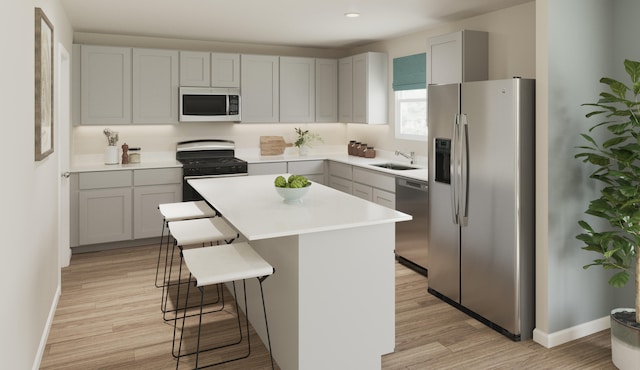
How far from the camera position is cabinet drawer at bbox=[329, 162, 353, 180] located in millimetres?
A: 5715

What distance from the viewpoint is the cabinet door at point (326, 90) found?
645 cm

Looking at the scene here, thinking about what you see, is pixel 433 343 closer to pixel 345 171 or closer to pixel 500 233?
pixel 500 233

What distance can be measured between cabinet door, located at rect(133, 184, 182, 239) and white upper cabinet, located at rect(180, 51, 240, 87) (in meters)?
1.27

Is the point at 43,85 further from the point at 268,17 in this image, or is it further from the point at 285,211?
the point at 268,17

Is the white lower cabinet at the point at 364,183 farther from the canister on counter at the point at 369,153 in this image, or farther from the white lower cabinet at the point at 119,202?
the white lower cabinet at the point at 119,202

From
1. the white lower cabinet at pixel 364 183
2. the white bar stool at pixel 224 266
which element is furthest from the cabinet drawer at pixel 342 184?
the white bar stool at pixel 224 266

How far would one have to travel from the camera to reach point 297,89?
6.34 metres

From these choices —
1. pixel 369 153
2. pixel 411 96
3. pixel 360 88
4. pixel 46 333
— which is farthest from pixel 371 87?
pixel 46 333

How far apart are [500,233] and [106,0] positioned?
3552 millimetres

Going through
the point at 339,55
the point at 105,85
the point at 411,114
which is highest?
the point at 339,55

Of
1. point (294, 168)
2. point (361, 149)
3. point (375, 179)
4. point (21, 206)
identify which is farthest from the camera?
point (361, 149)

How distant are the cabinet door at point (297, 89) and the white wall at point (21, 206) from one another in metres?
3.47

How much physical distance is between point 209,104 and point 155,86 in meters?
0.64

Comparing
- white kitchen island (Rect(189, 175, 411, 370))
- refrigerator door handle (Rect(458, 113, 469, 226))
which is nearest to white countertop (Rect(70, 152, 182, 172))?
white kitchen island (Rect(189, 175, 411, 370))
